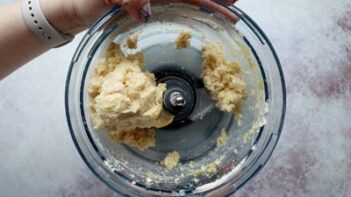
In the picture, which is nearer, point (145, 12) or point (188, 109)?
point (145, 12)

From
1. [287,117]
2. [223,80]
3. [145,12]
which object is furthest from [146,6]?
[287,117]

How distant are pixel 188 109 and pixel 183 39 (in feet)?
0.29

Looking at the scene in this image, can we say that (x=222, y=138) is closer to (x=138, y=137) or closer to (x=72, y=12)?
(x=138, y=137)

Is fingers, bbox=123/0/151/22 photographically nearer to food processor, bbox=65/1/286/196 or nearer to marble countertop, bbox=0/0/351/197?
food processor, bbox=65/1/286/196

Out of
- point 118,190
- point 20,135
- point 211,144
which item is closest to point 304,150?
point 211,144

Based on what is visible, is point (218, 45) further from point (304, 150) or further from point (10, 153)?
point (10, 153)

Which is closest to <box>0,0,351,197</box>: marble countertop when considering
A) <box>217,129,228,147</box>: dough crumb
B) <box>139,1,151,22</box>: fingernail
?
<box>217,129,228,147</box>: dough crumb

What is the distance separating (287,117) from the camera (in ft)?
2.35

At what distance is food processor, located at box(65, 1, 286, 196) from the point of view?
0.57 metres

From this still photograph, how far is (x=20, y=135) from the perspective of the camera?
28.6 inches

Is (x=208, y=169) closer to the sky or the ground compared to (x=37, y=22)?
closer to the ground

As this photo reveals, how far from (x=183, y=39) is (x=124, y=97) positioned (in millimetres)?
117

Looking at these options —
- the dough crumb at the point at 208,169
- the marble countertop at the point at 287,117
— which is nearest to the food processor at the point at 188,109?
the dough crumb at the point at 208,169

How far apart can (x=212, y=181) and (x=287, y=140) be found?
0.17 meters
